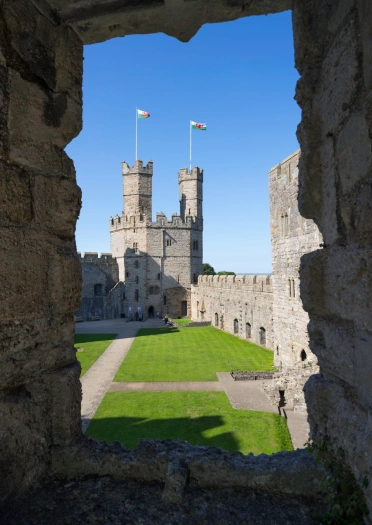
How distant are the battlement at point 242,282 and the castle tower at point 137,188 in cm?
1154

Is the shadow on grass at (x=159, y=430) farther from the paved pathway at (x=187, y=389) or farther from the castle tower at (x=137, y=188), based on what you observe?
the castle tower at (x=137, y=188)

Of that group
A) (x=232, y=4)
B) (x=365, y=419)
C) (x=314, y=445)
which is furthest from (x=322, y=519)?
(x=232, y=4)

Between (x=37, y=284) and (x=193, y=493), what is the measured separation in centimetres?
140

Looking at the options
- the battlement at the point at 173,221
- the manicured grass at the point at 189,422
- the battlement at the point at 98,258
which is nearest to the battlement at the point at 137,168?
the battlement at the point at 173,221

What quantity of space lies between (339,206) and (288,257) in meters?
12.4

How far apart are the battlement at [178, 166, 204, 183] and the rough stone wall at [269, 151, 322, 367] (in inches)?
970

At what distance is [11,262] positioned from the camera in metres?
2.00

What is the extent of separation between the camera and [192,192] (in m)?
39.3

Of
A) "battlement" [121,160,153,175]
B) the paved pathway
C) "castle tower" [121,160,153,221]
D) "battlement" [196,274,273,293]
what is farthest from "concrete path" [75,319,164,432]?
"battlement" [121,160,153,175]

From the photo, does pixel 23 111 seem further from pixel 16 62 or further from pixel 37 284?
pixel 37 284

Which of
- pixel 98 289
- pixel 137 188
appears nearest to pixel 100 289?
pixel 98 289

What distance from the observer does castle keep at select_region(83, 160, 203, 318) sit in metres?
36.1

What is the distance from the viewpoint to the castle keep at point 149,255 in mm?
36094

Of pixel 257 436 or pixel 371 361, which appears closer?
pixel 371 361
